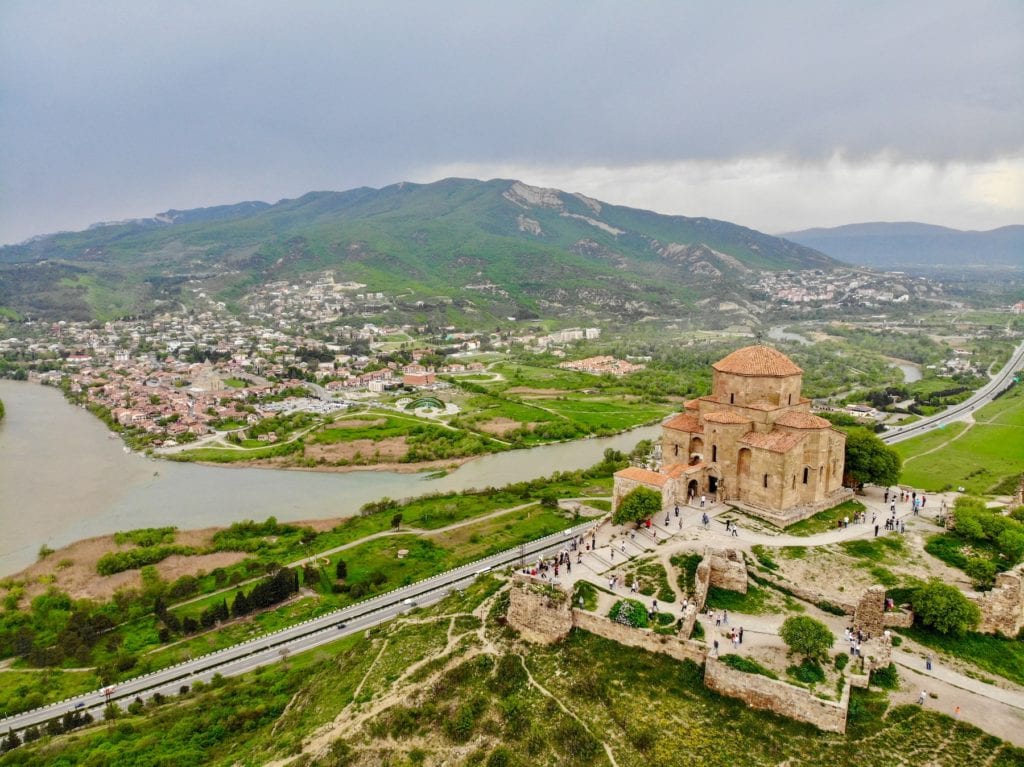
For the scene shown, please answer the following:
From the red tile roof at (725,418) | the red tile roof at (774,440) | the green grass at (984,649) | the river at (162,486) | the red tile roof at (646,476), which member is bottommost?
the river at (162,486)

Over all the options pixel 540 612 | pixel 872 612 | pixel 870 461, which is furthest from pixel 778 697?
pixel 870 461

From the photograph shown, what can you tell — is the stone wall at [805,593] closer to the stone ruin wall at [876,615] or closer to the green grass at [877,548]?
the stone ruin wall at [876,615]

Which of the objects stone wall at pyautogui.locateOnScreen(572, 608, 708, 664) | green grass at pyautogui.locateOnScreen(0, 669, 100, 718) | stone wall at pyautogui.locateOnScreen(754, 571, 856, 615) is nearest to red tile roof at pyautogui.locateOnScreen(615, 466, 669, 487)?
stone wall at pyautogui.locateOnScreen(754, 571, 856, 615)

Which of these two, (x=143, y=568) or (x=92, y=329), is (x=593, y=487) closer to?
(x=143, y=568)

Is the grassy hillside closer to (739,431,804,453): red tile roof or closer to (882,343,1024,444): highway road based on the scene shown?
(739,431,804,453): red tile roof

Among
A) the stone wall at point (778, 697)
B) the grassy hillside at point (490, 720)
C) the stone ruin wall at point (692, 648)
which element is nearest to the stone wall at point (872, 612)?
the stone ruin wall at point (692, 648)

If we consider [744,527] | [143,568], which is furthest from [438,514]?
[744,527]
